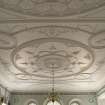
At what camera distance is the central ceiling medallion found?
6777 mm

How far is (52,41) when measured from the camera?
6.53m

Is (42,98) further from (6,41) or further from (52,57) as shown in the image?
(6,41)

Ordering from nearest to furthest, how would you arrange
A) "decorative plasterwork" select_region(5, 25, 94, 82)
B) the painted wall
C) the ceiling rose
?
the ceiling rose → "decorative plasterwork" select_region(5, 25, 94, 82) → the painted wall

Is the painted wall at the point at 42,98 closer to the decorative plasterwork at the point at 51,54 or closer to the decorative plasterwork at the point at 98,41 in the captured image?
the decorative plasterwork at the point at 51,54

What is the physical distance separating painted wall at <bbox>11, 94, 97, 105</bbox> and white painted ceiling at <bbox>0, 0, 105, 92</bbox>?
287cm

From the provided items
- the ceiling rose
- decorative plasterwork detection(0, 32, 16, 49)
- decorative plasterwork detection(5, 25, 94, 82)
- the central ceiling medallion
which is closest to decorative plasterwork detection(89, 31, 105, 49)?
decorative plasterwork detection(5, 25, 94, 82)

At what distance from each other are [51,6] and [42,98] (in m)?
10.6

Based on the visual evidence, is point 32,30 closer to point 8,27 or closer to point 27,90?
point 8,27

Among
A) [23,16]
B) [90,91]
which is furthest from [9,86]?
[23,16]

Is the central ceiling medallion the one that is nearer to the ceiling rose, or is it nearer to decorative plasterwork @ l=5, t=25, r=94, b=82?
decorative plasterwork @ l=5, t=25, r=94, b=82

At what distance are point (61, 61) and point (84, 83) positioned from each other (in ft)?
13.9

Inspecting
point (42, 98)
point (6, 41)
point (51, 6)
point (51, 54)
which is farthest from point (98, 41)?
point (42, 98)

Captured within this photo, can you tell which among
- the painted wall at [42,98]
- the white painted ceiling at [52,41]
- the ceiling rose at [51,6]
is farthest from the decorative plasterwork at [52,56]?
the painted wall at [42,98]

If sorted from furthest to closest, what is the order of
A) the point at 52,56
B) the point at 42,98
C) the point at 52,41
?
the point at 42,98, the point at 52,56, the point at 52,41
